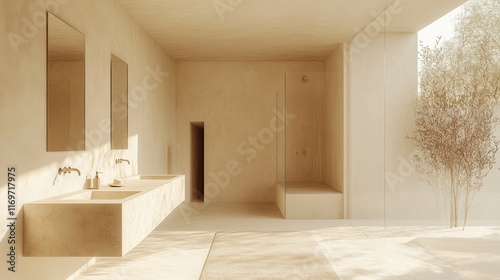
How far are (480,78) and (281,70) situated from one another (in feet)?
17.5

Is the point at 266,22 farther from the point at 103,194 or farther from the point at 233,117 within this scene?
the point at 103,194

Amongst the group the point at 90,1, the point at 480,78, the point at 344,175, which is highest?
the point at 90,1

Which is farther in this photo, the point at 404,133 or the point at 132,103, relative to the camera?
the point at 132,103

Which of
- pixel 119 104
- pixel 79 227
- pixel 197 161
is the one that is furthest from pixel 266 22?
pixel 197 161

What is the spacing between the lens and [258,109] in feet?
27.8

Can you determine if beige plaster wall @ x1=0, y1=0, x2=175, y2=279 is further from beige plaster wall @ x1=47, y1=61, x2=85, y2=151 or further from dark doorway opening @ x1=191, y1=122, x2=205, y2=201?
dark doorway opening @ x1=191, y1=122, x2=205, y2=201

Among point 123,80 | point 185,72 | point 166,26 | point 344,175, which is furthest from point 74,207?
point 185,72

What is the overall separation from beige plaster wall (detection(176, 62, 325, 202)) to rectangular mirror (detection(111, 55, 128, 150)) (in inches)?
130

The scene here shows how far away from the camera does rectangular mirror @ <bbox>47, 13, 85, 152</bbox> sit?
323 cm

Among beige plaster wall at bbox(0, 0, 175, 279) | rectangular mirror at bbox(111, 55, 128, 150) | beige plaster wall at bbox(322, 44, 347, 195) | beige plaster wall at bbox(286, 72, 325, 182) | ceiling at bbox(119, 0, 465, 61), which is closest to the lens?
beige plaster wall at bbox(0, 0, 175, 279)

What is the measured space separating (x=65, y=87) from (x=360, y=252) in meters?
3.14

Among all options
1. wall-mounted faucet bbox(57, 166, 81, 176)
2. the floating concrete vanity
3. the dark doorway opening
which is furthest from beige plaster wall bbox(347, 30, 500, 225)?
the dark doorway opening

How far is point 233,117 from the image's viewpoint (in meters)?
8.45

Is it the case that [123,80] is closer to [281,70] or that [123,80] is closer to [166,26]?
[166,26]
